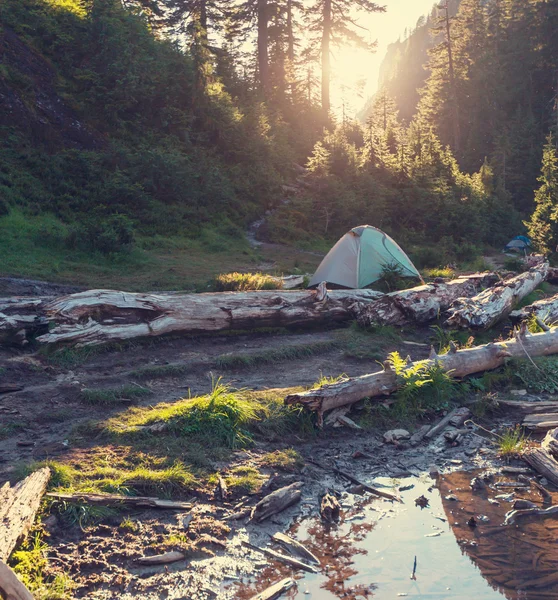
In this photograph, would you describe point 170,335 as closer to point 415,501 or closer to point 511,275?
point 415,501

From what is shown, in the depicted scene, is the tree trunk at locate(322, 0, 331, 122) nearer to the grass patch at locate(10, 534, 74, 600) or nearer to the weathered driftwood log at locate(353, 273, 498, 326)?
the weathered driftwood log at locate(353, 273, 498, 326)

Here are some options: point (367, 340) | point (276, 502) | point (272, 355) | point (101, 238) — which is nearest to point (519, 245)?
point (367, 340)

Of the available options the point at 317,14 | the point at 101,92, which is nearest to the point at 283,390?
the point at 101,92

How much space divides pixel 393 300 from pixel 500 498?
238 inches

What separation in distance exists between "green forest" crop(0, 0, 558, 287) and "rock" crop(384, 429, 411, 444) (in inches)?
305

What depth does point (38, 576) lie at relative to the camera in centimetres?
410

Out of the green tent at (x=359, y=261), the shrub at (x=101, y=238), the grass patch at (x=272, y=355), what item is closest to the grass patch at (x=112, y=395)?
the grass patch at (x=272, y=355)

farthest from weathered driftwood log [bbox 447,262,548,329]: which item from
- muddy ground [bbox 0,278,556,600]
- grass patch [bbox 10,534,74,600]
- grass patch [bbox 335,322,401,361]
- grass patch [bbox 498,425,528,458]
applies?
grass patch [bbox 10,534,74,600]

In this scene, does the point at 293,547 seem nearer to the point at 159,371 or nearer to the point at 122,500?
the point at 122,500

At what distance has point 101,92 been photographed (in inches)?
918

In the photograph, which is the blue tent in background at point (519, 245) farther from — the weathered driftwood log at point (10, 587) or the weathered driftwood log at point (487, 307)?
the weathered driftwood log at point (10, 587)

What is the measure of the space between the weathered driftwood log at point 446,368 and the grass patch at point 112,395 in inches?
77.0

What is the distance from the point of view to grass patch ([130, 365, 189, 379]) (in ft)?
27.1

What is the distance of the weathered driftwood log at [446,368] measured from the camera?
7121 millimetres
